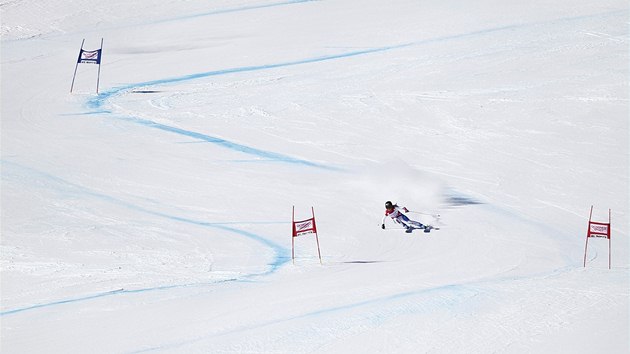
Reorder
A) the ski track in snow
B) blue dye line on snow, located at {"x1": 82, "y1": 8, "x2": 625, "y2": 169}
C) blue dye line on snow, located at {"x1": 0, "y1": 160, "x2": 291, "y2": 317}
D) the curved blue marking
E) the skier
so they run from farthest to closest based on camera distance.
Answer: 1. blue dye line on snow, located at {"x1": 82, "y1": 8, "x2": 625, "y2": 169}
2. the curved blue marking
3. the skier
4. the ski track in snow
5. blue dye line on snow, located at {"x1": 0, "y1": 160, "x2": 291, "y2": 317}

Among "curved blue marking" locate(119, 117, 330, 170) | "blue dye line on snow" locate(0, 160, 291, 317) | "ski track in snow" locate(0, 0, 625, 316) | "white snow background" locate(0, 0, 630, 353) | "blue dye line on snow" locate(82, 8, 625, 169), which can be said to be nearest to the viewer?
"white snow background" locate(0, 0, 630, 353)

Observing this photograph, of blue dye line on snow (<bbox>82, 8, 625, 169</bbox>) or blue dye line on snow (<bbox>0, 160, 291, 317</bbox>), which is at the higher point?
blue dye line on snow (<bbox>82, 8, 625, 169</bbox>)

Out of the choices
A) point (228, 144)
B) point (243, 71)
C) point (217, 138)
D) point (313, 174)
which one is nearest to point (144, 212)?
point (313, 174)

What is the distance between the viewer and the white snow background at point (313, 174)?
8992 millimetres

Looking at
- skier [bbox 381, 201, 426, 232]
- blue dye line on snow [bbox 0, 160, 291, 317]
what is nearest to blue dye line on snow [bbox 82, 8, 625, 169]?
blue dye line on snow [bbox 0, 160, 291, 317]

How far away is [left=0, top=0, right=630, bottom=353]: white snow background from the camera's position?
29.5 feet

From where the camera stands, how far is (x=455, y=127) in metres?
16.1

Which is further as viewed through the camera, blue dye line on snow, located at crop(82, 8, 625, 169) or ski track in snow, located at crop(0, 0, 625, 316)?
blue dye line on snow, located at crop(82, 8, 625, 169)

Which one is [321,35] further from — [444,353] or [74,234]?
[444,353]

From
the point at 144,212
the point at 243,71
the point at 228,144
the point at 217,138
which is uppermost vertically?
the point at 243,71

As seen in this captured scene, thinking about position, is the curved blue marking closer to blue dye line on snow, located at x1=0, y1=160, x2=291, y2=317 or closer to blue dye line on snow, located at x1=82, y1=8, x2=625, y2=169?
blue dye line on snow, located at x1=82, y1=8, x2=625, y2=169

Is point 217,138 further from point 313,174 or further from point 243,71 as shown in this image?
point 243,71

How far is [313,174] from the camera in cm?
1424

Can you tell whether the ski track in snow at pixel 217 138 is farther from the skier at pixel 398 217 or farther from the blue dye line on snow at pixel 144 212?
the skier at pixel 398 217
